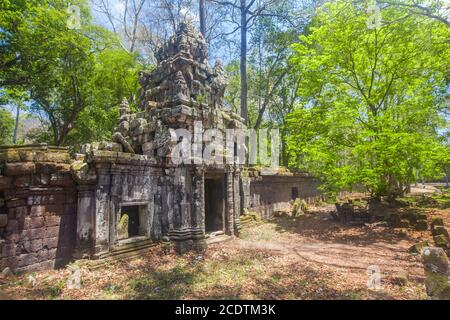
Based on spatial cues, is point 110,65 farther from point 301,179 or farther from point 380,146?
point 380,146

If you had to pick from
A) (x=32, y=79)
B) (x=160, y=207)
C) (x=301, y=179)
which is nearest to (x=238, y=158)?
(x=160, y=207)

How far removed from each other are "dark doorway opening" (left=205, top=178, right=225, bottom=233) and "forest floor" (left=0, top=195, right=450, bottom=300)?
99cm

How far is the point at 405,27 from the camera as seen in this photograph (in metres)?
9.55

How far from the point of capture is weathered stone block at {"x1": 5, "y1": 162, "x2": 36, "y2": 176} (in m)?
5.46

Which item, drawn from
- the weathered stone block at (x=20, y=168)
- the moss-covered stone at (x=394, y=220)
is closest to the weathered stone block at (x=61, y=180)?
the weathered stone block at (x=20, y=168)

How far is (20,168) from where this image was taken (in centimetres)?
558

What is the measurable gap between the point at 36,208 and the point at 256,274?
544cm

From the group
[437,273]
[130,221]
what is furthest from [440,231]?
[130,221]

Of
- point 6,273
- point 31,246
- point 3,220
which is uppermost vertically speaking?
point 3,220

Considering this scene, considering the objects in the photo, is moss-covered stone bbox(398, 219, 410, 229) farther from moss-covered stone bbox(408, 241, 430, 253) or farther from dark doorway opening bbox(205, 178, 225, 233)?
dark doorway opening bbox(205, 178, 225, 233)

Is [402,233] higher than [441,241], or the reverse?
[441,241]

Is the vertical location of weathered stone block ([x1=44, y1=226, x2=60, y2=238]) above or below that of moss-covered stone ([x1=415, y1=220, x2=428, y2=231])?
above

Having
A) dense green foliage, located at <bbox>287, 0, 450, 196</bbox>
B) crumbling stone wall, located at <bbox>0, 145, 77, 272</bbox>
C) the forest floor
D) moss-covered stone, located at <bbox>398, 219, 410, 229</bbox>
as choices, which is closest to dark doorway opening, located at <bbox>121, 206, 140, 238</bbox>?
the forest floor

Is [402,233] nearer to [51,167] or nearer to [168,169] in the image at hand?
[168,169]
